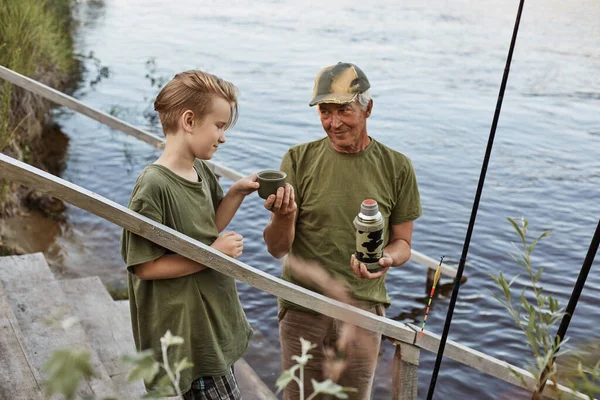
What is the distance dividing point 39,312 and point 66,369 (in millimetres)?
2626

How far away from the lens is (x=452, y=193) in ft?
25.7

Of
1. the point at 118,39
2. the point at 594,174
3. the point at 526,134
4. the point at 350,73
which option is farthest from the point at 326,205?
the point at 118,39

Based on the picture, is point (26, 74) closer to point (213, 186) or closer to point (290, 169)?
point (290, 169)

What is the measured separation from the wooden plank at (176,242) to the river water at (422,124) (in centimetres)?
68

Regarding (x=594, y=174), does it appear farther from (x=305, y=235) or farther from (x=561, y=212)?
(x=305, y=235)

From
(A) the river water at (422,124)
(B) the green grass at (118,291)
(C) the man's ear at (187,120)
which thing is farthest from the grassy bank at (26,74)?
(C) the man's ear at (187,120)

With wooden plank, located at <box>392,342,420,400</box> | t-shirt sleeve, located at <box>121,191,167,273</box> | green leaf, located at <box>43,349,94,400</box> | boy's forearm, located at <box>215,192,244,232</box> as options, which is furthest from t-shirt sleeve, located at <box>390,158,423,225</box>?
green leaf, located at <box>43,349,94,400</box>

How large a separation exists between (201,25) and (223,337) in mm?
15301

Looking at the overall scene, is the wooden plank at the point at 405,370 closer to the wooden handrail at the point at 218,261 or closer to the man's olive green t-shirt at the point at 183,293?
the wooden handrail at the point at 218,261

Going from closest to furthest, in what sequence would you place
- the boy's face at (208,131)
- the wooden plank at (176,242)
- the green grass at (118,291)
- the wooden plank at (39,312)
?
1. the wooden plank at (176,242)
2. the boy's face at (208,131)
3. the wooden plank at (39,312)
4. the green grass at (118,291)

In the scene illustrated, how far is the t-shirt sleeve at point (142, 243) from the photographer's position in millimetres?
2035

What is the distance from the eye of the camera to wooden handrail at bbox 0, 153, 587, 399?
187 cm

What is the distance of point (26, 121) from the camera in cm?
682

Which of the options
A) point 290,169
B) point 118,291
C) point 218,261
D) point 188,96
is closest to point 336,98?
point 290,169
